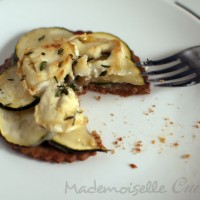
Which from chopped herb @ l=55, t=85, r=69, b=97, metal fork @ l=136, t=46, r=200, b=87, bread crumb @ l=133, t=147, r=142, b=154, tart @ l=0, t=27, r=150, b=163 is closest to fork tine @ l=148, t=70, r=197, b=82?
metal fork @ l=136, t=46, r=200, b=87

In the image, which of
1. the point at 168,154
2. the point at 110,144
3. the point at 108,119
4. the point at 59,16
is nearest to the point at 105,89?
the point at 108,119

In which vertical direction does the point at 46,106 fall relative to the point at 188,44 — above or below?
below

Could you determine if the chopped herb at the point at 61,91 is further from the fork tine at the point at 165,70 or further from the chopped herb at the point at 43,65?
the fork tine at the point at 165,70

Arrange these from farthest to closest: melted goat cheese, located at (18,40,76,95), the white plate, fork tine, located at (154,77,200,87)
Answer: fork tine, located at (154,77,200,87)
melted goat cheese, located at (18,40,76,95)
the white plate

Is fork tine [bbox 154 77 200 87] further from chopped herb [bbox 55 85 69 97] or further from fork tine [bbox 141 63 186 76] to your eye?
chopped herb [bbox 55 85 69 97]

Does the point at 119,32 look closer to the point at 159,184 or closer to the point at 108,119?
the point at 108,119
